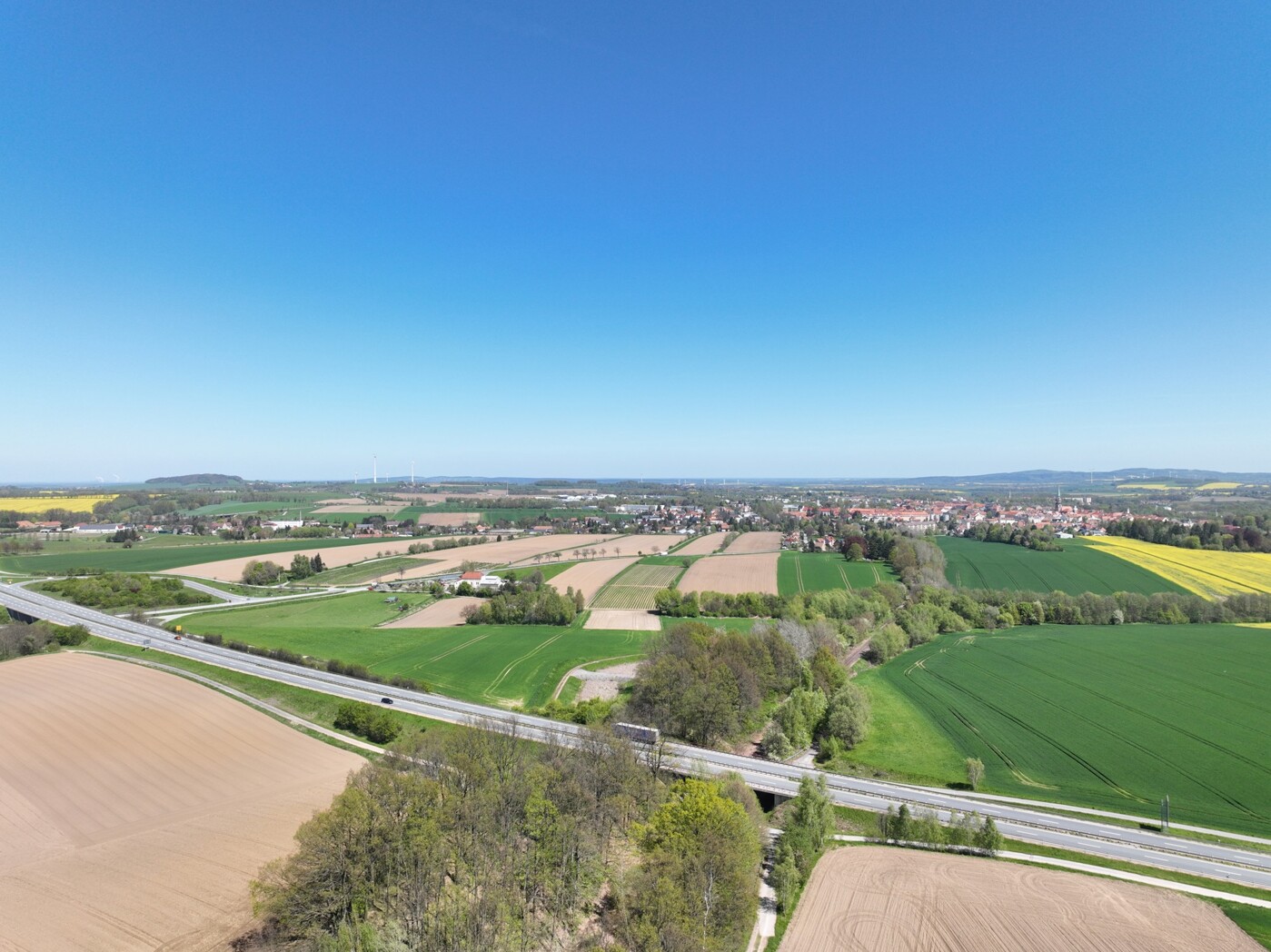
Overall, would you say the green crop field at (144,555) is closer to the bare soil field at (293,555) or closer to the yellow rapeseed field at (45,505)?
the bare soil field at (293,555)

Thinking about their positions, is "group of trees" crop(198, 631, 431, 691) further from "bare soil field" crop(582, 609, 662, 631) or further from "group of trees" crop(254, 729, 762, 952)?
"bare soil field" crop(582, 609, 662, 631)

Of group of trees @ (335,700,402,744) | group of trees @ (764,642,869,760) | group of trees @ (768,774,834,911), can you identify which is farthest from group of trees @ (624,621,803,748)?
group of trees @ (335,700,402,744)

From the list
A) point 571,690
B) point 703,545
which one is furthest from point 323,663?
point 703,545

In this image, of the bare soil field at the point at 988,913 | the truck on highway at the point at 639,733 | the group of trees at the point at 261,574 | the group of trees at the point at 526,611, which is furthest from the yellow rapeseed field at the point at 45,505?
the bare soil field at the point at 988,913

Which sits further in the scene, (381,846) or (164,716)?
(164,716)

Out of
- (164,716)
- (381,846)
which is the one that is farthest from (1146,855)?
(164,716)

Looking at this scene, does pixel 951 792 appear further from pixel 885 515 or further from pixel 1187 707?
pixel 885 515
